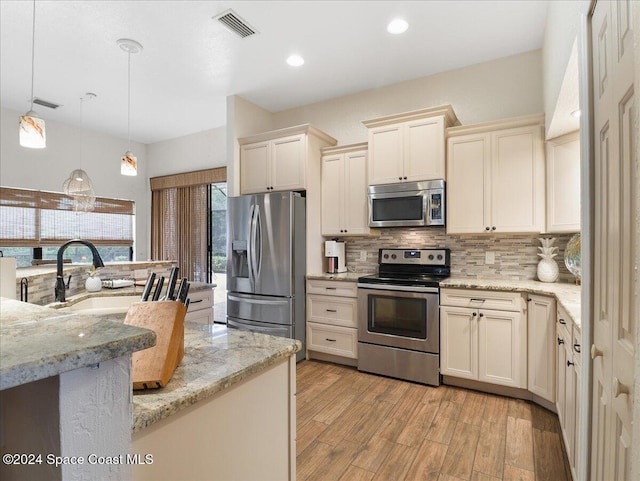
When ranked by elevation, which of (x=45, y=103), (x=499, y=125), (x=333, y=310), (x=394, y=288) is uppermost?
(x=45, y=103)

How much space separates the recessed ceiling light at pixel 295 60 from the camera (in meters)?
3.17

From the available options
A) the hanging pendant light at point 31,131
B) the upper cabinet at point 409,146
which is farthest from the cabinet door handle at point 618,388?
the hanging pendant light at point 31,131

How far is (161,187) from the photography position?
18.8 feet

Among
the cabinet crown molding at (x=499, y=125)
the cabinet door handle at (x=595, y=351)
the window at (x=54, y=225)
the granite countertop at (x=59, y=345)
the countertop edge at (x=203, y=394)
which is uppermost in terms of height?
the cabinet crown molding at (x=499, y=125)

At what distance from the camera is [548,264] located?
2.84m

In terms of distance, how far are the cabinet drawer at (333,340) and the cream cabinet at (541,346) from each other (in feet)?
4.79

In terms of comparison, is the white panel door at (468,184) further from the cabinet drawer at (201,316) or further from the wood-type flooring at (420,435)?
the cabinet drawer at (201,316)

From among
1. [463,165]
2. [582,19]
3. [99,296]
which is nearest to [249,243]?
[99,296]

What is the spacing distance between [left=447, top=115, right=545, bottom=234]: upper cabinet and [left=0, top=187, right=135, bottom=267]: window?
15.7 feet

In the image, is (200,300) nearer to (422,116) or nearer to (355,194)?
(355,194)

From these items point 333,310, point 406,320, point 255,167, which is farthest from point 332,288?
point 255,167

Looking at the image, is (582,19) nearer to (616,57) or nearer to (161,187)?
(616,57)

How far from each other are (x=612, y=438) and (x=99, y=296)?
293 centimetres

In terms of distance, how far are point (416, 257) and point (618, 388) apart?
264 cm
